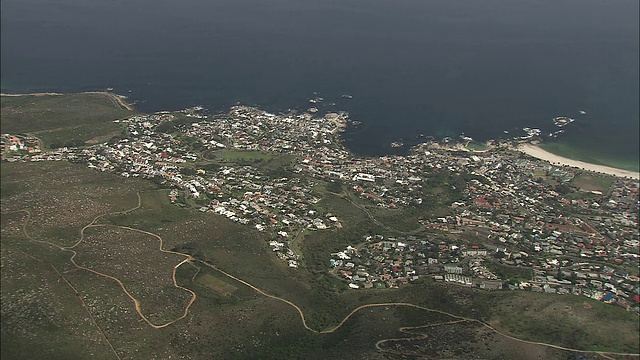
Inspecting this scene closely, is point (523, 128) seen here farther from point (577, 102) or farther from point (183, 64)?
point (183, 64)

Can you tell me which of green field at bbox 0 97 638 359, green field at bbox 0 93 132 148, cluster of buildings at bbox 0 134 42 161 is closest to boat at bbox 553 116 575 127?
green field at bbox 0 97 638 359

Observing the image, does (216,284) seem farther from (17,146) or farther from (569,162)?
(569,162)

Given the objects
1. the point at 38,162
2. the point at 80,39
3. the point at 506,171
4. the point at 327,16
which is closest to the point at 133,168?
the point at 38,162

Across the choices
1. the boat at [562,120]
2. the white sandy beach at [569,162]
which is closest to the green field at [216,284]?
the white sandy beach at [569,162]

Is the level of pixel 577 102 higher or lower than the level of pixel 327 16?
lower

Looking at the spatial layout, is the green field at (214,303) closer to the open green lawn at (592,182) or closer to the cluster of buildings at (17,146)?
the cluster of buildings at (17,146)

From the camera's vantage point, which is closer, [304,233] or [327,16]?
[304,233]
